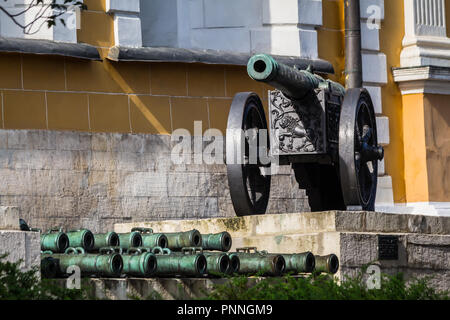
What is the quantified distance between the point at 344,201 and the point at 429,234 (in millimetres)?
824

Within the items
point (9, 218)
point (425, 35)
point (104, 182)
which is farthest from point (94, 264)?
point (425, 35)

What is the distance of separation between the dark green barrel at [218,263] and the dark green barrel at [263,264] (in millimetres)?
229

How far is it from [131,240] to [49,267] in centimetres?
153

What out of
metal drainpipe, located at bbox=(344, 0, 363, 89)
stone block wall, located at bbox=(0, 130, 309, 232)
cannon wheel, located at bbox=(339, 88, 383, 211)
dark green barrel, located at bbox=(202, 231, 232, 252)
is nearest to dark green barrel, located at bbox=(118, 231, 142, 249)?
dark green barrel, located at bbox=(202, 231, 232, 252)

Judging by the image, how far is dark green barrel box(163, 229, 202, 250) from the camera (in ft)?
32.1

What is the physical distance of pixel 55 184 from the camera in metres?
12.4

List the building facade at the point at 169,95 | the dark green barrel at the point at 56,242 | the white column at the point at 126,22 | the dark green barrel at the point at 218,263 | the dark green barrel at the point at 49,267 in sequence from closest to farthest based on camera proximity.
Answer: the dark green barrel at the point at 49,267, the dark green barrel at the point at 218,263, the dark green barrel at the point at 56,242, the building facade at the point at 169,95, the white column at the point at 126,22

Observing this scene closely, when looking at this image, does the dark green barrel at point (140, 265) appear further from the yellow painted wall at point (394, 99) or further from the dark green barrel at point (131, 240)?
the yellow painted wall at point (394, 99)

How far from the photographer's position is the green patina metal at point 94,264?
834cm

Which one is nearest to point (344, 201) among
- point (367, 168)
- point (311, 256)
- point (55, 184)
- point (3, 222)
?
point (367, 168)

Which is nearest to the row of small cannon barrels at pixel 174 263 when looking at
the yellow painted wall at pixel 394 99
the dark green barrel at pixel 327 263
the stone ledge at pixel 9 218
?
the dark green barrel at pixel 327 263

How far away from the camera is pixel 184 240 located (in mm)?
9828

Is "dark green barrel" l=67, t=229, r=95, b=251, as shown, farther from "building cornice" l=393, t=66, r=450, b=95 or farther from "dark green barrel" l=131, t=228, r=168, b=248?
"building cornice" l=393, t=66, r=450, b=95
